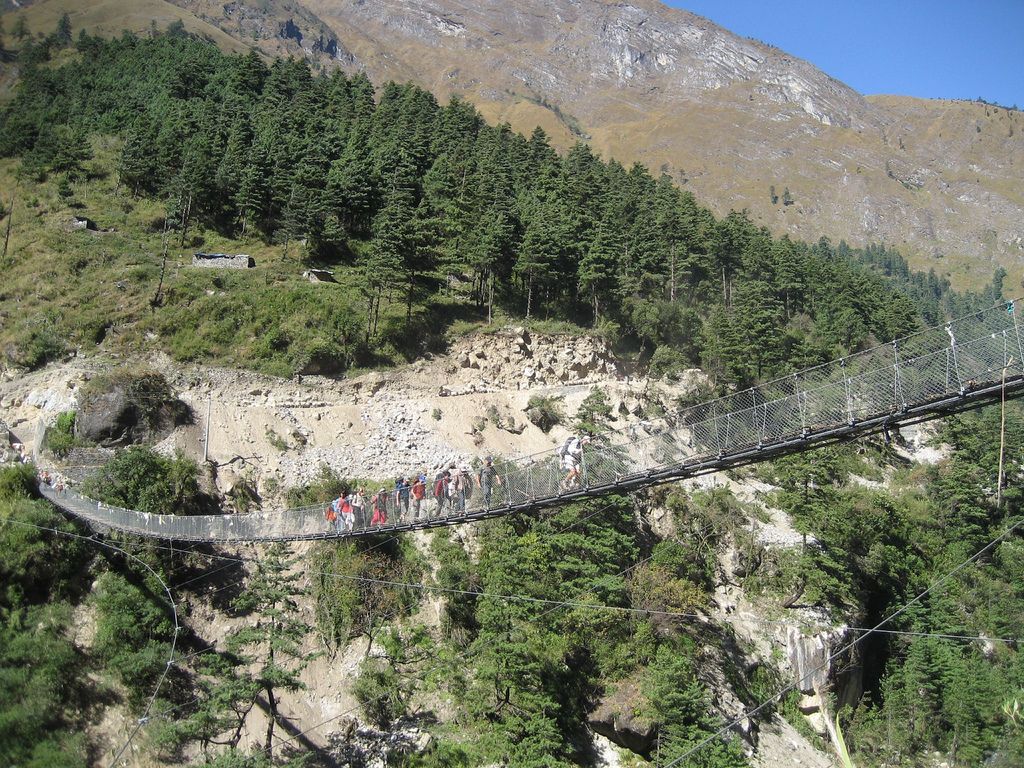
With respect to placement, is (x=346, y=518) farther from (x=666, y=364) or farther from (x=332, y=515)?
(x=666, y=364)

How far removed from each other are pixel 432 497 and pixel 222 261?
16.7 meters

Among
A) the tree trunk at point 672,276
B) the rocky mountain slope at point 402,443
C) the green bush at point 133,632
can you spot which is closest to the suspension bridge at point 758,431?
the green bush at point 133,632

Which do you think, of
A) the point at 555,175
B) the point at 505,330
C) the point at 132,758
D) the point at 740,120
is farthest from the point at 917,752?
the point at 740,120

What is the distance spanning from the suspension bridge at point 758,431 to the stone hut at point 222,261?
509 inches

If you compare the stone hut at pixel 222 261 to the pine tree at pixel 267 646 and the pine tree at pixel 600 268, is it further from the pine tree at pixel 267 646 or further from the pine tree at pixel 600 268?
the pine tree at pixel 267 646

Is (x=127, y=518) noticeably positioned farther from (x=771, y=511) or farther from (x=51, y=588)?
(x=771, y=511)

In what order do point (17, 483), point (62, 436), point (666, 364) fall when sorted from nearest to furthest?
point (17, 483) → point (62, 436) → point (666, 364)

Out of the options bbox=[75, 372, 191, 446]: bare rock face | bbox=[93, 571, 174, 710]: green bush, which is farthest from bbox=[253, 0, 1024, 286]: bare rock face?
bbox=[93, 571, 174, 710]: green bush

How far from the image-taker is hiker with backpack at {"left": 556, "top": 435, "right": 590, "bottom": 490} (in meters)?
11.2

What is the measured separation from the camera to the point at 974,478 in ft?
85.5

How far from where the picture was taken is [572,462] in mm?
11273

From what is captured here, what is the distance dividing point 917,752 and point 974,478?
1026 cm

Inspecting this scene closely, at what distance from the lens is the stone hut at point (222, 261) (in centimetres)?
2523

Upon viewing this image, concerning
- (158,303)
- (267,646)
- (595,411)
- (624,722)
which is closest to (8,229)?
(158,303)
